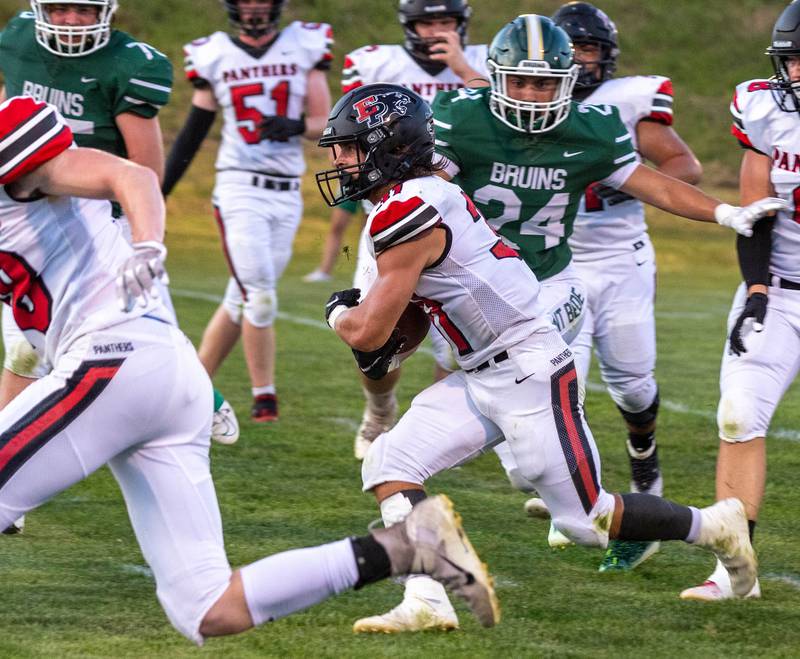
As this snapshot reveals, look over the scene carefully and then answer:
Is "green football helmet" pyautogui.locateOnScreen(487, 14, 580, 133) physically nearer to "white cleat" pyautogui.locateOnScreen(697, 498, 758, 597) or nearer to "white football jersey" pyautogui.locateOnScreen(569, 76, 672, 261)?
"white football jersey" pyautogui.locateOnScreen(569, 76, 672, 261)

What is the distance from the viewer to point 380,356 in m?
3.91

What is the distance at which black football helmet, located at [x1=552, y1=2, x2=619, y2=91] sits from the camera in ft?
18.0

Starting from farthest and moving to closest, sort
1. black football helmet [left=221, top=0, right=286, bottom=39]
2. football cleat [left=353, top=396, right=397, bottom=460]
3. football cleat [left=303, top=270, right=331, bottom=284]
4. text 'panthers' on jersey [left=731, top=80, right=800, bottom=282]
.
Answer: football cleat [left=303, top=270, right=331, bottom=284] → black football helmet [left=221, top=0, right=286, bottom=39] → football cleat [left=353, top=396, right=397, bottom=460] → text 'panthers' on jersey [left=731, top=80, right=800, bottom=282]

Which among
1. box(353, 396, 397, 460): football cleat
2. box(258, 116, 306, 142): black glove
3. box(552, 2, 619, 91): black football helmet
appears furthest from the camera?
box(258, 116, 306, 142): black glove

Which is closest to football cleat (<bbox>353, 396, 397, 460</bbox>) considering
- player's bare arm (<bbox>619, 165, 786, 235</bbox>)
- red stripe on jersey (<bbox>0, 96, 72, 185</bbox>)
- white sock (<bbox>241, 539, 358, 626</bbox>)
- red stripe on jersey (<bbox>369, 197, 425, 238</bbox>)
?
player's bare arm (<bbox>619, 165, 786, 235</bbox>)

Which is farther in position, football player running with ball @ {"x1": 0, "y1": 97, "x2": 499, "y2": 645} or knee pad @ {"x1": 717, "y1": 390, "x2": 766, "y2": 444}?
knee pad @ {"x1": 717, "y1": 390, "x2": 766, "y2": 444}

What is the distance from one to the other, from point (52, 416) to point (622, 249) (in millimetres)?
3028

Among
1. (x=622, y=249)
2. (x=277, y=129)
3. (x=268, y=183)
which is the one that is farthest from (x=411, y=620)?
(x=277, y=129)

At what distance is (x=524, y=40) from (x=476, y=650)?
6.32 ft

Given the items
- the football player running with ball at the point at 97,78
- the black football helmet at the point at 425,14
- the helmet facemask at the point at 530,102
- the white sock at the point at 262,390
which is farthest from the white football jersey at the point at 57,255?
the white sock at the point at 262,390

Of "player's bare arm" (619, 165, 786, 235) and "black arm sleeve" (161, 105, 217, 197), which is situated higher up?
"player's bare arm" (619, 165, 786, 235)

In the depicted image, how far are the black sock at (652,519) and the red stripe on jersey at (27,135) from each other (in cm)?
182

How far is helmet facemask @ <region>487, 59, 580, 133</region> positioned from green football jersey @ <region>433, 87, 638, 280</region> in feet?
0.10

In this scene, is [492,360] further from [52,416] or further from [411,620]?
[52,416]
